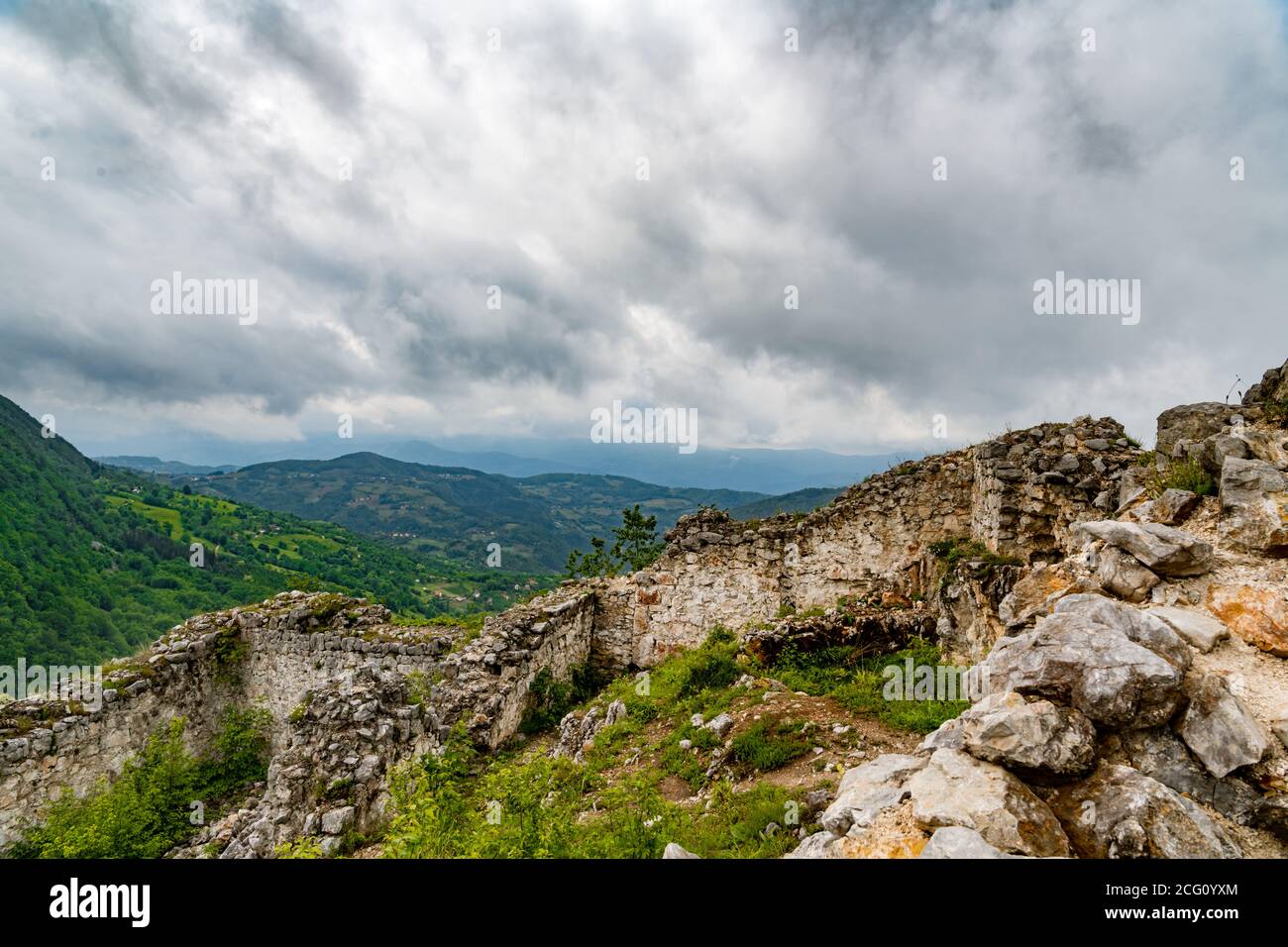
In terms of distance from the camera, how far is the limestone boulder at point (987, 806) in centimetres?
325

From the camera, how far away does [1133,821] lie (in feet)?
10.6

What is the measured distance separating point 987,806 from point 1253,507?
4638 mm

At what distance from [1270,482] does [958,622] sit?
18.5ft

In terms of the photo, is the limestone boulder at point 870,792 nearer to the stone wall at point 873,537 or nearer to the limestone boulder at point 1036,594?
the limestone boulder at point 1036,594

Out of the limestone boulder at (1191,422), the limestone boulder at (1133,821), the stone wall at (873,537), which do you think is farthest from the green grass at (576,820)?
the stone wall at (873,537)

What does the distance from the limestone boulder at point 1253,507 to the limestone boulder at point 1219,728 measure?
216 centimetres

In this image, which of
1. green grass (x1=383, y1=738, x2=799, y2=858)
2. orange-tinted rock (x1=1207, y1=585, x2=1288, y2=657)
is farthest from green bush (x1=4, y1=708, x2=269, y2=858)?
orange-tinted rock (x1=1207, y1=585, x2=1288, y2=657)

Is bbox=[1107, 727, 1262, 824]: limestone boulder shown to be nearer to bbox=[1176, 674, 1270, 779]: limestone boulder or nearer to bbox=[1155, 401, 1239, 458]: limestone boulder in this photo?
bbox=[1176, 674, 1270, 779]: limestone boulder

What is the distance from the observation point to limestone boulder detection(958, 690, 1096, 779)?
3674mm

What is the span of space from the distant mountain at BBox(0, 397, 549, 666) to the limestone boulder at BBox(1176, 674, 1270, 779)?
19.4 meters

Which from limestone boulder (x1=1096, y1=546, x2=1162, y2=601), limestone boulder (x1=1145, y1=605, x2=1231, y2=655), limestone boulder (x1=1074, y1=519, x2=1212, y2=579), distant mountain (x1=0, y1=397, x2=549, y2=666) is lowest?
distant mountain (x1=0, y1=397, x2=549, y2=666)

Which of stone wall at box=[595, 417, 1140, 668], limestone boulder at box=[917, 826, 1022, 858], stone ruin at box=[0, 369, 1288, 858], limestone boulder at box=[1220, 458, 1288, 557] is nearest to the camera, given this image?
limestone boulder at box=[917, 826, 1022, 858]
